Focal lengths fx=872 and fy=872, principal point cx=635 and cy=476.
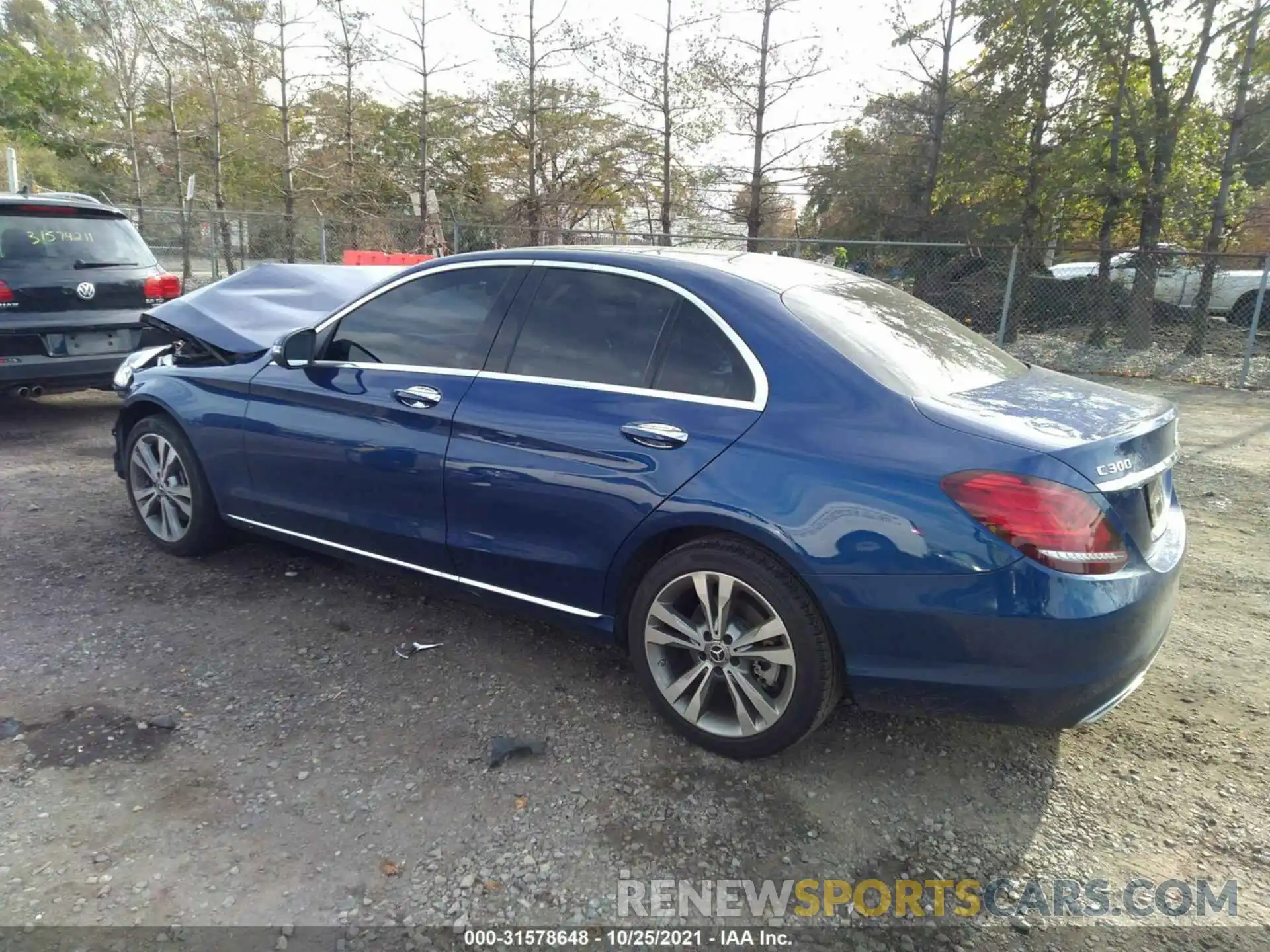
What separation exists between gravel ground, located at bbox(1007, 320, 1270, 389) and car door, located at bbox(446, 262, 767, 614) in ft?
32.7

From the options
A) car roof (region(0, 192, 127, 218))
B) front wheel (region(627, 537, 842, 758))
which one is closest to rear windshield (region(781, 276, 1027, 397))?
front wheel (region(627, 537, 842, 758))

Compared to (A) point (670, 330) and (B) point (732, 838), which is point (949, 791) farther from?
(A) point (670, 330)

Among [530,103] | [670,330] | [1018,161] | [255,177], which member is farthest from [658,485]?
[255,177]

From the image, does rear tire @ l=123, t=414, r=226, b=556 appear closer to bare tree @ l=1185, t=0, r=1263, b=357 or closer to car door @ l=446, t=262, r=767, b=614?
car door @ l=446, t=262, r=767, b=614

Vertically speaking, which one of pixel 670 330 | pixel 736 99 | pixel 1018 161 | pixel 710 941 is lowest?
pixel 710 941

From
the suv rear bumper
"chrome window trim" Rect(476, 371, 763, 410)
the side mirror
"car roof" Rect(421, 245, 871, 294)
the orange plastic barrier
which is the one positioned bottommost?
the suv rear bumper

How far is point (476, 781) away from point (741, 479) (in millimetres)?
1289

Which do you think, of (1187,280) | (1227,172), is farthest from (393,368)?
(1227,172)

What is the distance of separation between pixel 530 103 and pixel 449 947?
20.2m

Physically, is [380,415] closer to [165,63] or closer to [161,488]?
[161,488]

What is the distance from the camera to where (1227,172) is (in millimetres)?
13461

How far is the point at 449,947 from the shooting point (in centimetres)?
217

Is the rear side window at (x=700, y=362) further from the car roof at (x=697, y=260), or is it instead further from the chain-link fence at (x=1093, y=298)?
the chain-link fence at (x=1093, y=298)

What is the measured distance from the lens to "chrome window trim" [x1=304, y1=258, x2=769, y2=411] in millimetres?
2830
